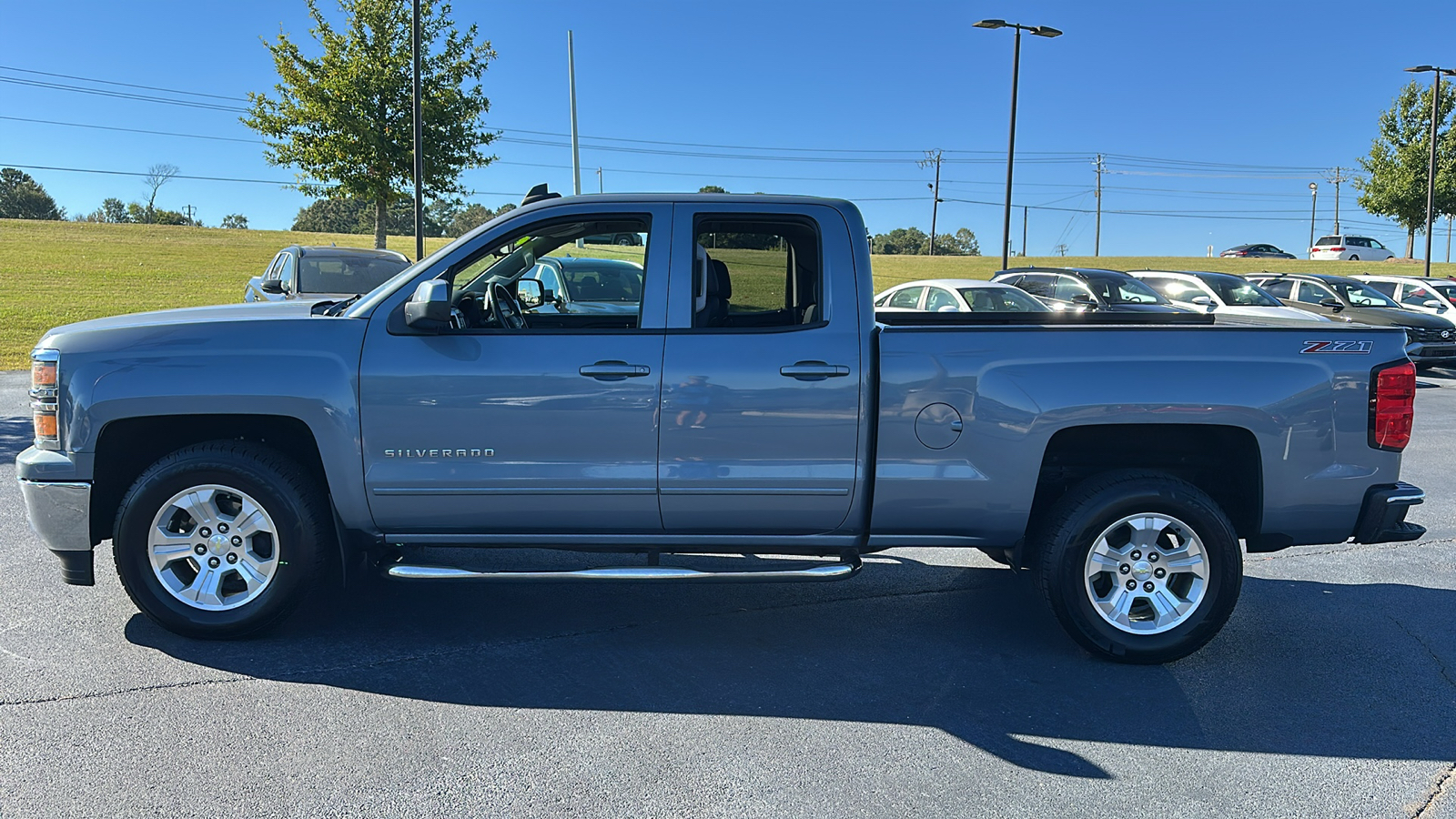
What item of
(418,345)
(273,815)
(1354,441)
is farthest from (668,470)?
(1354,441)

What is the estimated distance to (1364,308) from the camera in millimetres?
18469

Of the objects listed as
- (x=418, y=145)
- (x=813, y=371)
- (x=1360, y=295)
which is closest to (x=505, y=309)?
(x=813, y=371)

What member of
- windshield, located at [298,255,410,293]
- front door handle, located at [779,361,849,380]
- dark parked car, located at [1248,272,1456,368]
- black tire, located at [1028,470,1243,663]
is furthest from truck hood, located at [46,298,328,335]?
dark parked car, located at [1248,272,1456,368]

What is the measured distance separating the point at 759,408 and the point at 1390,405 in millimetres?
2560

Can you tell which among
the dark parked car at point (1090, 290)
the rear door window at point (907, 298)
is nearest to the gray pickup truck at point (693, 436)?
the dark parked car at point (1090, 290)

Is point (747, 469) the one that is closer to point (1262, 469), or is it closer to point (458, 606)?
point (458, 606)

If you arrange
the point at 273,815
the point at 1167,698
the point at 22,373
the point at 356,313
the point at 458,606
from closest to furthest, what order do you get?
the point at 273,815 < the point at 1167,698 < the point at 356,313 < the point at 458,606 < the point at 22,373

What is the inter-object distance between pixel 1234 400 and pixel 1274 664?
1.15 m

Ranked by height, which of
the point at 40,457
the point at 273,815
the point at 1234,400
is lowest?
the point at 273,815

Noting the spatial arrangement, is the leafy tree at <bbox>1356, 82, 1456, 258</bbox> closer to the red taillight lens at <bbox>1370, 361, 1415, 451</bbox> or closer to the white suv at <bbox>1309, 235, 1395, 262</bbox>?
the white suv at <bbox>1309, 235, 1395, 262</bbox>

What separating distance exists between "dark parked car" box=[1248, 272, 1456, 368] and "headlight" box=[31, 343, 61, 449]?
16.7 m

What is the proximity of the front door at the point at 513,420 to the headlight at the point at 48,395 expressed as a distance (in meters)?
1.27

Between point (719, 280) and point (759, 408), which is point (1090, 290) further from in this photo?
point (759, 408)

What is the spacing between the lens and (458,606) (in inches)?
201
